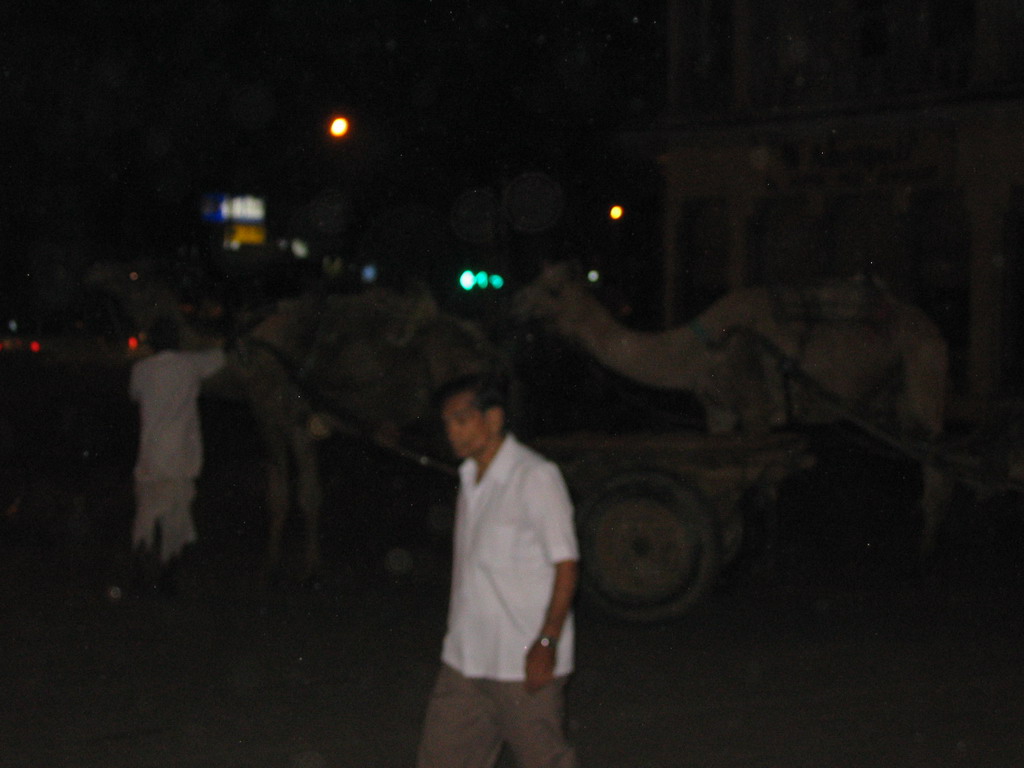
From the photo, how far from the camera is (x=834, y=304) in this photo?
11539mm

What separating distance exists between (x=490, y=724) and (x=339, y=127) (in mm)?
14296

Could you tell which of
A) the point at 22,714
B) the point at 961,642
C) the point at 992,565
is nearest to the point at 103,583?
the point at 22,714

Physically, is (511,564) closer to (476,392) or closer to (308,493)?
(476,392)

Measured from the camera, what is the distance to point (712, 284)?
2692 cm

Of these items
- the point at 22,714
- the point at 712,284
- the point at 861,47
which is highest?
the point at 861,47

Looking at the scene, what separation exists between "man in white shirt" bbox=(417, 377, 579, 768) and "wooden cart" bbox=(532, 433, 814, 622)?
3806 mm

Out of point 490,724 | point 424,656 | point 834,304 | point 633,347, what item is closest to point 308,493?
point 424,656

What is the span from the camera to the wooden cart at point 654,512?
8.77 m

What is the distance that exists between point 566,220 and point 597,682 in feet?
84.3

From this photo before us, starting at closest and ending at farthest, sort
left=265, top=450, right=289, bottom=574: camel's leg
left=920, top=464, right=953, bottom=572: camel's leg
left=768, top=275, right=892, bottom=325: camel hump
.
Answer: left=265, top=450, right=289, bottom=574: camel's leg < left=920, top=464, right=953, bottom=572: camel's leg < left=768, top=275, right=892, bottom=325: camel hump

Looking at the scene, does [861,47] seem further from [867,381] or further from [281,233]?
[281,233]

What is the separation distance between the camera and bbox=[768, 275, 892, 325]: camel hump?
11.5 m

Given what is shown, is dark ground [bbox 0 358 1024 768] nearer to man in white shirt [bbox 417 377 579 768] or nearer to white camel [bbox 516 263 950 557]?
white camel [bbox 516 263 950 557]

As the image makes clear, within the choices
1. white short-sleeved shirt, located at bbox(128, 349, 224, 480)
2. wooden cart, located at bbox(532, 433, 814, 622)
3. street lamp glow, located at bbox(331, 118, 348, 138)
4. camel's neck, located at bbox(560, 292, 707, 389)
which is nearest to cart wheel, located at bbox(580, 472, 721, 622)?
wooden cart, located at bbox(532, 433, 814, 622)
